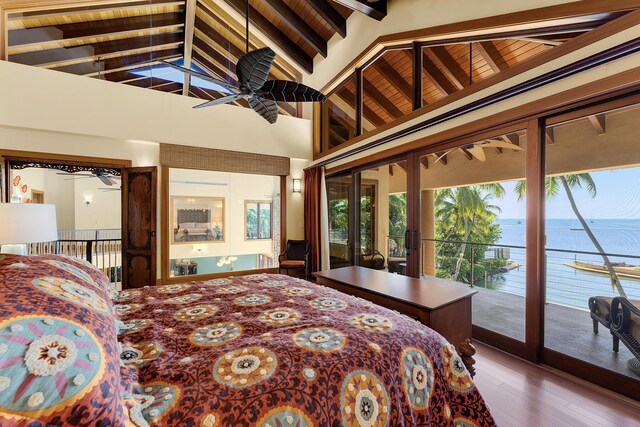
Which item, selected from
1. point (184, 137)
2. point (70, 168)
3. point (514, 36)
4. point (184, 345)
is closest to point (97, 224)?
point (70, 168)

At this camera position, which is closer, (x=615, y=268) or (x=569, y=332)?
(x=615, y=268)

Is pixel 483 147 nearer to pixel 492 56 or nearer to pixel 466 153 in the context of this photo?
pixel 466 153

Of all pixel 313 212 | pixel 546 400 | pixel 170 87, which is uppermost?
pixel 170 87

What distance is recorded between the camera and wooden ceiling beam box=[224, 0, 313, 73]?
442 centimetres

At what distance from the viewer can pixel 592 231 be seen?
6.97ft

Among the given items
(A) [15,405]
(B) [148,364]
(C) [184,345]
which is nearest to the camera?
(A) [15,405]

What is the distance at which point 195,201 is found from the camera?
7.67 m

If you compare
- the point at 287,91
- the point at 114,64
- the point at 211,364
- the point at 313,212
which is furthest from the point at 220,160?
the point at 211,364

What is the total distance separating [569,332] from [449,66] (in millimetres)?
2773

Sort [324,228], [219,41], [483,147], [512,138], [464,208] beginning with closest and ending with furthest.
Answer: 1. [512,138]
2. [483,147]
3. [464,208]
4. [324,228]
5. [219,41]

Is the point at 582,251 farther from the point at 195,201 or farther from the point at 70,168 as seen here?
the point at 195,201

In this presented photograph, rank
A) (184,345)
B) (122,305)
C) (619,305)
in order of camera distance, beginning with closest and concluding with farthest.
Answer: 1. (184,345)
2. (122,305)
3. (619,305)

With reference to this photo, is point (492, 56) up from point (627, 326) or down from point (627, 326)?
up

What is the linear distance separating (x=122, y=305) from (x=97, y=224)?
937cm
